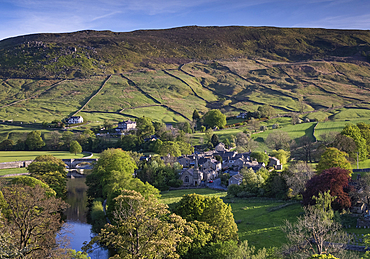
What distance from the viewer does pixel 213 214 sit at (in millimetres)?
35500

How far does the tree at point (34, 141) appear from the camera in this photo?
381 ft

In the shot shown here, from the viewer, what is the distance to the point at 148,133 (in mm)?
117688

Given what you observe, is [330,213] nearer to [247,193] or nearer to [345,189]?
[345,189]

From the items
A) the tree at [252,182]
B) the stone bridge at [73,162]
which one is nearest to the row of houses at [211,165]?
the tree at [252,182]

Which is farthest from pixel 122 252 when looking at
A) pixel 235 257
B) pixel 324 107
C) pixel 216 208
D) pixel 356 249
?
pixel 324 107

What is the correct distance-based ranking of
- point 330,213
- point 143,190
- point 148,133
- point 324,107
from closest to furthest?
point 330,213, point 143,190, point 148,133, point 324,107

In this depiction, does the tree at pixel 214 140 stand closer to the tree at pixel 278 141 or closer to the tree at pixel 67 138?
the tree at pixel 278 141

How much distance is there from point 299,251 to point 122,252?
627 inches

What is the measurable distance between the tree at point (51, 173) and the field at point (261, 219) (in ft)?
97.8

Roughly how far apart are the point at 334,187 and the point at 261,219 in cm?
953

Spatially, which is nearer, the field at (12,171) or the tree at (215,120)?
the field at (12,171)

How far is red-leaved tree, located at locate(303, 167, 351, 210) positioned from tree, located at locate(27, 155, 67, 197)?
136 feet

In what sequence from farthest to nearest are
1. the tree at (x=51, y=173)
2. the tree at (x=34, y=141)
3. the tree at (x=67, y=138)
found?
the tree at (x=67, y=138) < the tree at (x=34, y=141) < the tree at (x=51, y=173)

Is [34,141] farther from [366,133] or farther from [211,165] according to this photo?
[366,133]
